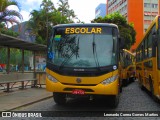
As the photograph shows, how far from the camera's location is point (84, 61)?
11.2 meters

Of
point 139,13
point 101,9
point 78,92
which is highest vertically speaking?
point 101,9

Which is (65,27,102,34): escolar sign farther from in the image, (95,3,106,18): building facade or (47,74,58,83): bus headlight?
(95,3,106,18): building facade

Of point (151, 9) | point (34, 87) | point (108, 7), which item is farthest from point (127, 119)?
point (108, 7)

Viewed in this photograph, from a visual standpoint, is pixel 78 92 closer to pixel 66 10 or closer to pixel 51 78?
pixel 51 78

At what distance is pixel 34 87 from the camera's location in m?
21.0

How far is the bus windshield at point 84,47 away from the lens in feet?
36.8

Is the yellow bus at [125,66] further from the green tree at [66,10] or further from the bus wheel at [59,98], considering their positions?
the green tree at [66,10]

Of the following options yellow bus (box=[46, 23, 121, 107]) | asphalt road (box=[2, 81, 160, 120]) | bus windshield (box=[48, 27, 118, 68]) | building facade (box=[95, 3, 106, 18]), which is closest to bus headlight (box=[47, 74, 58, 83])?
yellow bus (box=[46, 23, 121, 107])

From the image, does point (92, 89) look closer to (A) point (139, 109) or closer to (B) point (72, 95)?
(B) point (72, 95)

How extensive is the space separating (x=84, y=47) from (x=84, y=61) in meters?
0.54

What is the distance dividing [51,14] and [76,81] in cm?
3668

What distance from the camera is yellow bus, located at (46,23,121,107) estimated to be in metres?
10.9

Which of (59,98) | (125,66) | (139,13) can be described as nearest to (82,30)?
(59,98)

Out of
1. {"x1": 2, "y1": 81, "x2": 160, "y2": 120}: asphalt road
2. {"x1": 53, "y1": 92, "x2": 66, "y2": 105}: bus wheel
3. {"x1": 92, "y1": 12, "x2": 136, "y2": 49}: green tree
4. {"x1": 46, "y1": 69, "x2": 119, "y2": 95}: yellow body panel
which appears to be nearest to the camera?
{"x1": 2, "y1": 81, "x2": 160, "y2": 120}: asphalt road
